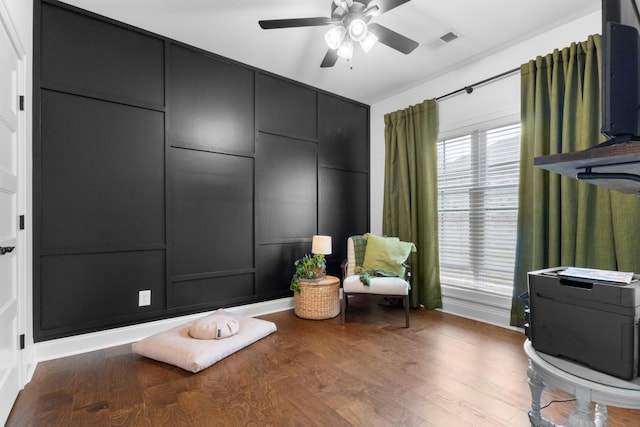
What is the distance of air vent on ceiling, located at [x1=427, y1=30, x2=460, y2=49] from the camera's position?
2797 mm

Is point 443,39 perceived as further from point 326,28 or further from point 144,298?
point 144,298

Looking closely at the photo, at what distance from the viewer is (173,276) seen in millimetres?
2857

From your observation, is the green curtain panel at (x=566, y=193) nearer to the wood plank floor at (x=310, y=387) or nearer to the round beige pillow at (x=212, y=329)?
the wood plank floor at (x=310, y=387)

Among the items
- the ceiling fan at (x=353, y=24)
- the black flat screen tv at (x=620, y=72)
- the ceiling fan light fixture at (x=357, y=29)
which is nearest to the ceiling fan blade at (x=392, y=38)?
the ceiling fan at (x=353, y=24)

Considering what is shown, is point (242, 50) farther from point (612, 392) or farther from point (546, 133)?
point (612, 392)

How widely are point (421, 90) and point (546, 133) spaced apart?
4.99 ft

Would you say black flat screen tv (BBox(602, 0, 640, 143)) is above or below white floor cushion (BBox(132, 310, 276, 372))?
above

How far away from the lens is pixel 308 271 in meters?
3.37

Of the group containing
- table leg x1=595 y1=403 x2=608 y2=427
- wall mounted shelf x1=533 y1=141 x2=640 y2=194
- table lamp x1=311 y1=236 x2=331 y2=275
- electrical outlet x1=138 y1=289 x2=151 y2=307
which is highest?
wall mounted shelf x1=533 y1=141 x2=640 y2=194

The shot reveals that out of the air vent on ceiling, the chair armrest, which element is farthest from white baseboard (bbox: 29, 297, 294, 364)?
the air vent on ceiling

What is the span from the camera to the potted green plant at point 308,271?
336cm

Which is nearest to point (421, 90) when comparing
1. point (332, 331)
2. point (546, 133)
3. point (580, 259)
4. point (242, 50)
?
point (546, 133)

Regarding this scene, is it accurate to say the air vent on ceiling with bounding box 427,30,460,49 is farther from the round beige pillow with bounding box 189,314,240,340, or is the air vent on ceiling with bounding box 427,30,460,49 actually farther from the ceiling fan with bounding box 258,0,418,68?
the round beige pillow with bounding box 189,314,240,340

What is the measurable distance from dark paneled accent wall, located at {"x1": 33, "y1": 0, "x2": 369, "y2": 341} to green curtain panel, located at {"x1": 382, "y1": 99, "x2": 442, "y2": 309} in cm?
95
